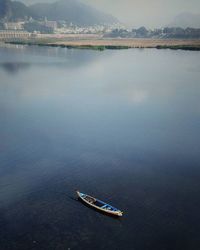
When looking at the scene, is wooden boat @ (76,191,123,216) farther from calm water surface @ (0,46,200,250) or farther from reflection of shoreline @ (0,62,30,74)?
reflection of shoreline @ (0,62,30,74)

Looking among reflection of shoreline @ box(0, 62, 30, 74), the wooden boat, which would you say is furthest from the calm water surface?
reflection of shoreline @ box(0, 62, 30, 74)

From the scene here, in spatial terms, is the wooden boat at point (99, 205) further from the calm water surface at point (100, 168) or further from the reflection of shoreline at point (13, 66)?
the reflection of shoreline at point (13, 66)

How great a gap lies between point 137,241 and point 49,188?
8869mm

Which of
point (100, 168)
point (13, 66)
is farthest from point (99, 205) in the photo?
point (13, 66)

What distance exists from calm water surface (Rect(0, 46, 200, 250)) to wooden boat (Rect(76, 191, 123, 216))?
49cm

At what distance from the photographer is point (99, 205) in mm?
22484

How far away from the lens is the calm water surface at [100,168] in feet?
67.2

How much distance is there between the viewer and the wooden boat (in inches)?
856

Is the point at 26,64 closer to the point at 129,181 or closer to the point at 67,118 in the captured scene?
the point at 67,118

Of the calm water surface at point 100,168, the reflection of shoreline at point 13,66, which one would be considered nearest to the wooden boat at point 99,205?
the calm water surface at point 100,168

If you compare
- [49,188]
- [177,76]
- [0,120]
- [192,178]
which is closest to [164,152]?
[192,178]

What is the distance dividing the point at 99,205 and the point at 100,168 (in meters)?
6.63

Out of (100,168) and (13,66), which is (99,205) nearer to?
(100,168)

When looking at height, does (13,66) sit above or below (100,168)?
above
